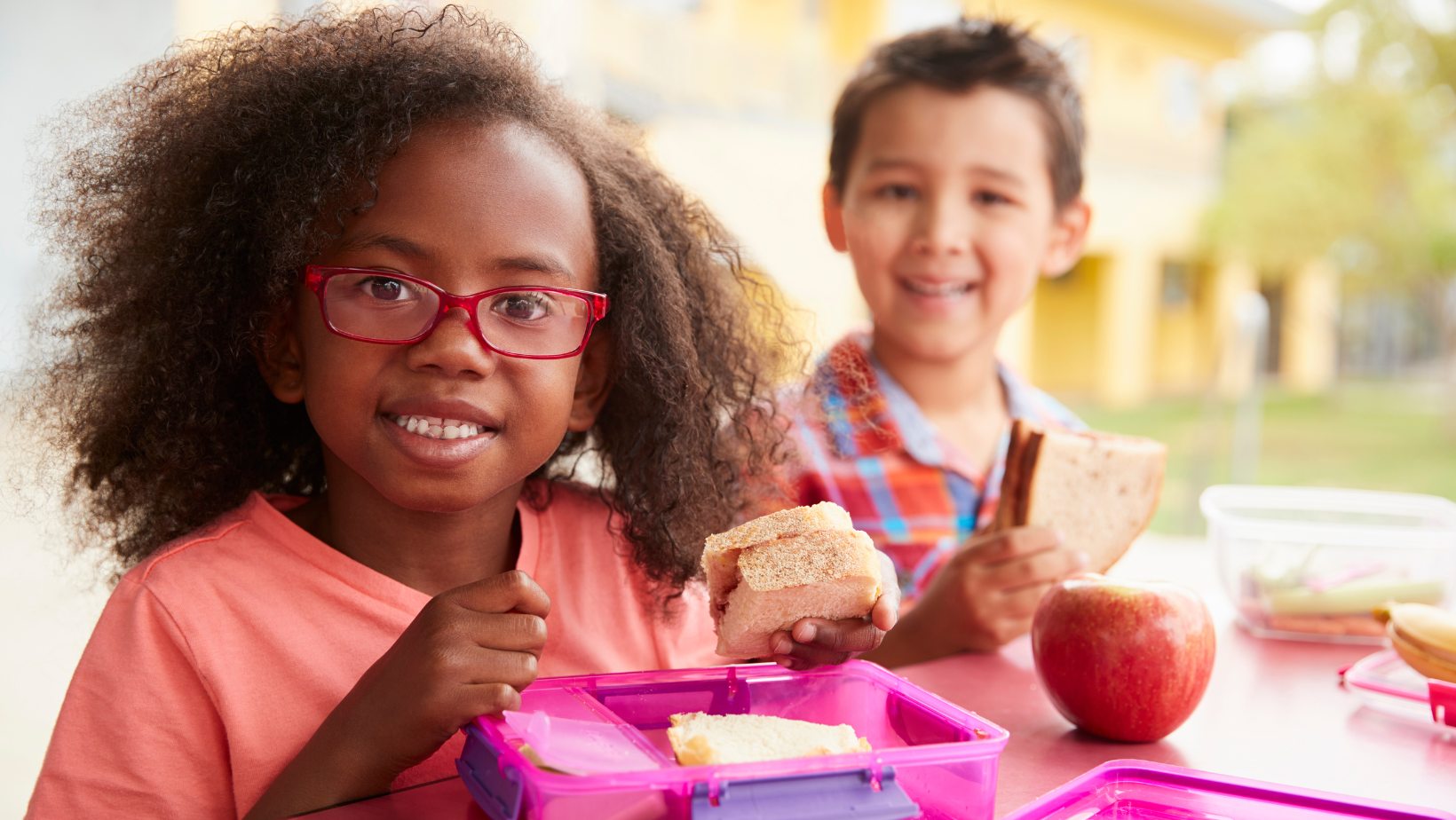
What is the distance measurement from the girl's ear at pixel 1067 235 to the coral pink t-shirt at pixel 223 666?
1.27 metres

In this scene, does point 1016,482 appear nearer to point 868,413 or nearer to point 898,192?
point 868,413

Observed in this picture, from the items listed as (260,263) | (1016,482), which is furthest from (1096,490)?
(260,263)

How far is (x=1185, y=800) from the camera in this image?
3.04 feet

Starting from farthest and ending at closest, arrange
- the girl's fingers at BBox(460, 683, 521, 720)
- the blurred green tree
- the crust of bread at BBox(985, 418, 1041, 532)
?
the blurred green tree → the crust of bread at BBox(985, 418, 1041, 532) → the girl's fingers at BBox(460, 683, 521, 720)

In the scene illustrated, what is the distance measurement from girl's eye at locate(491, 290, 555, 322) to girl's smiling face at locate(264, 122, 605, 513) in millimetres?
15

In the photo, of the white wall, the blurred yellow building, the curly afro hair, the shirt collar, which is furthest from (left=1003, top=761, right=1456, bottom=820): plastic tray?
the white wall

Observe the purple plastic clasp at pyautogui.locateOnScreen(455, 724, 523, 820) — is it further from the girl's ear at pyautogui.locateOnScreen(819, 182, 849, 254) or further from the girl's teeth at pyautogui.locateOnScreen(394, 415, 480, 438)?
the girl's ear at pyautogui.locateOnScreen(819, 182, 849, 254)

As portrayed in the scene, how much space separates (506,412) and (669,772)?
1.59 ft

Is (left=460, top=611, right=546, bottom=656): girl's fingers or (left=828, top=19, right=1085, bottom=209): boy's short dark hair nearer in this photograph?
(left=460, top=611, right=546, bottom=656): girl's fingers

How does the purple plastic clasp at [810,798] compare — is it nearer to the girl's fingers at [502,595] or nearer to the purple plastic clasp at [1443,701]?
the girl's fingers at [502,595]

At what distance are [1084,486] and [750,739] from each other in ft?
3.06

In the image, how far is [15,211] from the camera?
405 centimetres

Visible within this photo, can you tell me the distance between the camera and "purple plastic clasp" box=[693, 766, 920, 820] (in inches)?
28.9

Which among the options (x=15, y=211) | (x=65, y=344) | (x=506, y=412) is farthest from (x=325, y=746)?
(x=15, y=211)
